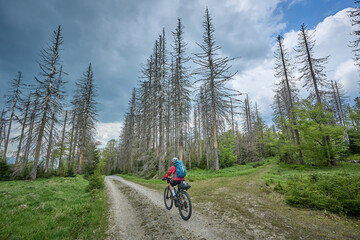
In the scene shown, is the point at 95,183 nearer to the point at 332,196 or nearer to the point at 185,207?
the point at 185,207

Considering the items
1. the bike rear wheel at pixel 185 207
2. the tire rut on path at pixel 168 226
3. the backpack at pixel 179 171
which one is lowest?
the tire rut on path at pixel 168 226

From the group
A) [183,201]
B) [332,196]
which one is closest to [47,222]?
[183,201]

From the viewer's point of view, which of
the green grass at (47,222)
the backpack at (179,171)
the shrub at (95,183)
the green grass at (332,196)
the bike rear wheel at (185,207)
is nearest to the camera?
the green grass at (47,222)

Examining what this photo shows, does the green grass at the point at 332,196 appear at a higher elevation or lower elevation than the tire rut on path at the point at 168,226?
higher

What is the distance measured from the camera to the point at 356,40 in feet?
37.0

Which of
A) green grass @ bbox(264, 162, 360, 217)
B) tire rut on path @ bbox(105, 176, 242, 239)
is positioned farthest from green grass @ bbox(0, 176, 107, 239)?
green grass @ bbox(264, 162, 360, 217)

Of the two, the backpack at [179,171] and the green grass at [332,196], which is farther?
the backpack at [179,171]

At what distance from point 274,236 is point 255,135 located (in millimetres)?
37574

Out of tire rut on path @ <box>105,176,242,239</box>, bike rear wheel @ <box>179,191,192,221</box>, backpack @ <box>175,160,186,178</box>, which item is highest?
backpack @ <box>175,160,186,178</box>

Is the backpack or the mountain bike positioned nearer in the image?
the mountain bike

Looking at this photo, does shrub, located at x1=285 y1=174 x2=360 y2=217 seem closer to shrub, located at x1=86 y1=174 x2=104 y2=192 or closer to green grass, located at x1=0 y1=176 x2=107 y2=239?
green grass, located at x1=0 y1=176 x2=107 y2=239

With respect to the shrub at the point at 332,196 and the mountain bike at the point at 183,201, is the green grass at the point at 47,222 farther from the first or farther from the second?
the shrub at the point at 332,196

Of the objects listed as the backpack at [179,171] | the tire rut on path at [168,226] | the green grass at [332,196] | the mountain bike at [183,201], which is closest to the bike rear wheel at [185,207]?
the mountain bike at [183,201]

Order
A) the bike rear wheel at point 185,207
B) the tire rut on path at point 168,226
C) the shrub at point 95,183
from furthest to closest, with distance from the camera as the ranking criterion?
the shrub at point 95,183 < the bike rear wheel at point 185,207 < the tire rut on path at point 168,226
